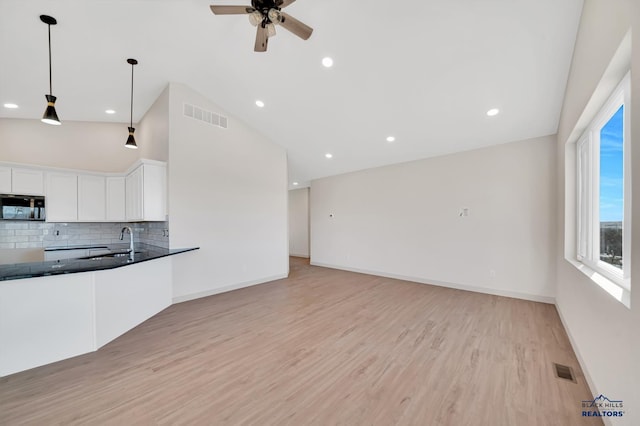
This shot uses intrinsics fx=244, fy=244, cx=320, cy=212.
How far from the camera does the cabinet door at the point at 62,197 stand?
4391 mm

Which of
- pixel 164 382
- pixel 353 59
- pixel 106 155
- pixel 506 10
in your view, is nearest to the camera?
pixel 164 382

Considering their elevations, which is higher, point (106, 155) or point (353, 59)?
point (353, 59)

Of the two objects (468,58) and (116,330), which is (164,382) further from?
(468,58)

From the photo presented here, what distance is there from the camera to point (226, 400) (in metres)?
1.95

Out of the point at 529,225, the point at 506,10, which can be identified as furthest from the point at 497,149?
the point at 506,10

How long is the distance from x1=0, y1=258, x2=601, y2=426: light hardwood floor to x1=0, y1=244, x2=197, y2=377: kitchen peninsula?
14cm

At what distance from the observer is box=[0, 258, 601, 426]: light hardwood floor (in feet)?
5.93

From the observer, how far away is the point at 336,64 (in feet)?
10.9

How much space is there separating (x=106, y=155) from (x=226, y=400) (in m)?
6.09

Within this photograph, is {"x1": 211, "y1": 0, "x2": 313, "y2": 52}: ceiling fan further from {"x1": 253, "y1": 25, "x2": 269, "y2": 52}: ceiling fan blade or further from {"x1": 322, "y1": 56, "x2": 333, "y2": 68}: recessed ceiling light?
{"x1": 322, "y1": 56, "x2": 333, "y2": 68}: recessed ceiling light

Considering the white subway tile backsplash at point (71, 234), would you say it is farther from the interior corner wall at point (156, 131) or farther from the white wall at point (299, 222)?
the white wall at point (299, 222)

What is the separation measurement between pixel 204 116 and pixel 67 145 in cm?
323

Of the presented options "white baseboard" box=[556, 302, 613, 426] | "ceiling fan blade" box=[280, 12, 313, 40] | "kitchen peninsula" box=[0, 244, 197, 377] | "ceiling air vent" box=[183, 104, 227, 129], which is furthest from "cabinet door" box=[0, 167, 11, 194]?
"white baseboard" box=[556, 302, 613, 426]

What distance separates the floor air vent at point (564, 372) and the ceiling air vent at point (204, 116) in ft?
19.2
